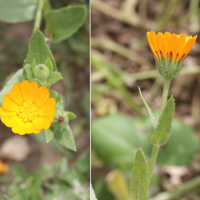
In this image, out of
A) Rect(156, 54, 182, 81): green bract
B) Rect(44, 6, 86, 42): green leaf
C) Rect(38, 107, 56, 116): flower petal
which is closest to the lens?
Rect(156, 54, 182, 81): green bract

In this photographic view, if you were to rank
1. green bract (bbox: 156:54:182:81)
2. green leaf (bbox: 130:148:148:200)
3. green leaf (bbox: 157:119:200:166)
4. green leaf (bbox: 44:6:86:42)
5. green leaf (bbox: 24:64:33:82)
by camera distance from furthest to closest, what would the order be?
green leaf (bbox: 157:119:200:166), green leaf (bbox: 44:6:86:42), green leaf (bbox: 24:64:33:82), green bract (bbox: 156:54:182:81), green leaf (bbox: 130:148:148:200)

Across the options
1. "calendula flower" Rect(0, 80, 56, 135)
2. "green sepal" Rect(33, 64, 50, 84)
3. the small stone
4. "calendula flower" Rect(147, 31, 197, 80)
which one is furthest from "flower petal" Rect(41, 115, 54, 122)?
the small stone

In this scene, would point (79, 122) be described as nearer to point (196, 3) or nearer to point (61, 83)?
point (61, 83)

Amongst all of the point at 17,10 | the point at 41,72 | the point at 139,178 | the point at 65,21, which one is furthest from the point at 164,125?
the point at 17,10

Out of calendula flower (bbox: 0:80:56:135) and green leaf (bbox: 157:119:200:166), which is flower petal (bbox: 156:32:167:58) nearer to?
calendula flower (bbox: 0:80:56:135)

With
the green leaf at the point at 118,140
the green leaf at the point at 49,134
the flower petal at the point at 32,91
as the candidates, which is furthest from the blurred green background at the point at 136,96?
the flower petal at the point at 32,91

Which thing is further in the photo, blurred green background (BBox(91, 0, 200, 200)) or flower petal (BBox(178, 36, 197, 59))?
blurred green background (BBox(91, 0, 200, 200))
